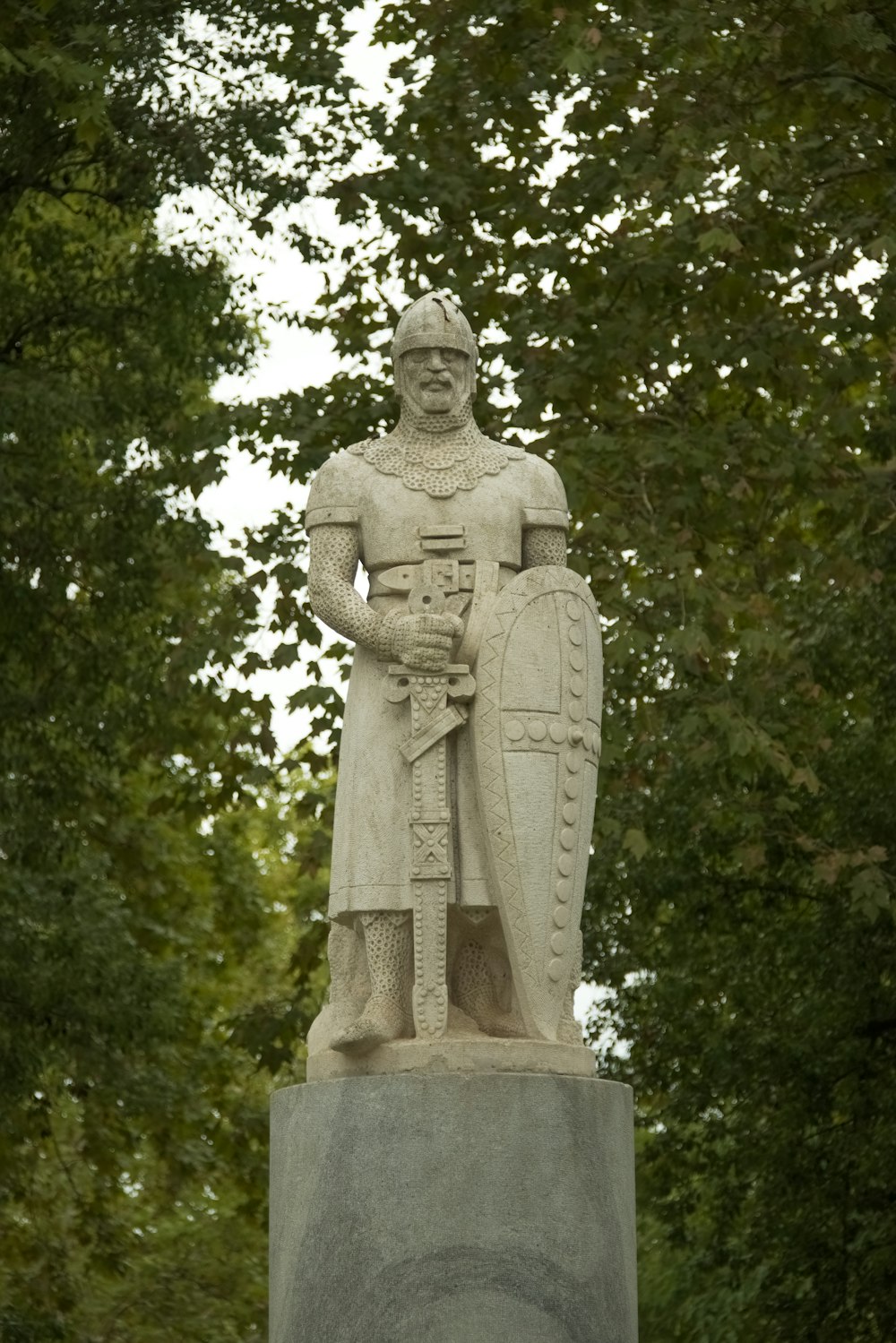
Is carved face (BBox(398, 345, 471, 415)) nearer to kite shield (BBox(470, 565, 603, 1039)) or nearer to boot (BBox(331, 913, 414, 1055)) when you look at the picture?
kite shield (BBox(470, 565, 603, 1039))

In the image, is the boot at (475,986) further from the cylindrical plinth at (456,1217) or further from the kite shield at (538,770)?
the cylindrical plinth at (456,1217)

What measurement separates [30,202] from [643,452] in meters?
5.83

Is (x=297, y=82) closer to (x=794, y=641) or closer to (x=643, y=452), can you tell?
(x=643, y=452)

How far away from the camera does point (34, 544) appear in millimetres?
18016

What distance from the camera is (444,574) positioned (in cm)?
939

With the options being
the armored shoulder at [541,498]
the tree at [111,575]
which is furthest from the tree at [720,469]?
the armored shoulder at [541,498]

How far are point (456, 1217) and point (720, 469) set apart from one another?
8.21 metres

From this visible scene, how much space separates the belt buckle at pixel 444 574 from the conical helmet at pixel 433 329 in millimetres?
760

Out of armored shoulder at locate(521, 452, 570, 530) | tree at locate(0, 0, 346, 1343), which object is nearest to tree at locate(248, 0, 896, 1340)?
tree at locate(0, 0, 346, 1343)

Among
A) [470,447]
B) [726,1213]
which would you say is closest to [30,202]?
[726,1213]

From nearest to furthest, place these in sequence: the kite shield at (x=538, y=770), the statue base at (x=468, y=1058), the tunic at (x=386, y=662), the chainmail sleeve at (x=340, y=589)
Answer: the statue base at (x=468, y=1058) < the kite shield at (x=538, y=770) < the tunic at (x=386, y=662) < the chainmail sleeve at (x=340, y=589)

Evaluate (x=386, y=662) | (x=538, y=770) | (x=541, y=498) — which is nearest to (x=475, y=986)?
(x=538, y=770)

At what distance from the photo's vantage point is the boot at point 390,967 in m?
9.09

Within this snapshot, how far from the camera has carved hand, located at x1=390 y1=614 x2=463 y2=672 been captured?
919 centimetres
